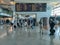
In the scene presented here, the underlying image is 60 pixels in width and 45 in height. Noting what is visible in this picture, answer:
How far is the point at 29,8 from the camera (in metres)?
24.0

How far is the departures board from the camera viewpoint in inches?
909

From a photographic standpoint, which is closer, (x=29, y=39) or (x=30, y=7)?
(x=29, y=39)

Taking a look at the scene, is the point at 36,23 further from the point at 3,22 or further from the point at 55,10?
the point at 3,22

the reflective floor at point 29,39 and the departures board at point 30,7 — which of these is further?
the departures board at point 30,7

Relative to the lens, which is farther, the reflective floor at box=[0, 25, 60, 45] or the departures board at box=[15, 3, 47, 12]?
the departures board at box=[15, 3, 47, 12]

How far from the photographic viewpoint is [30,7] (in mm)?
24078

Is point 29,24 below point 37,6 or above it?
below

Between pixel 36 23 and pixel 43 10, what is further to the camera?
pixel 36 23

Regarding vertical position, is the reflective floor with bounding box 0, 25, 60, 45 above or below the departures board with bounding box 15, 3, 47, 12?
below

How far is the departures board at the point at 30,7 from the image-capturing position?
75.7 ft

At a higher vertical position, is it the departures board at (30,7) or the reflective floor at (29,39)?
the departures board at (30,7)

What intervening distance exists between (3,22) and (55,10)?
11.5 m

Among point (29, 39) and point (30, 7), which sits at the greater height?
point (30, 7)

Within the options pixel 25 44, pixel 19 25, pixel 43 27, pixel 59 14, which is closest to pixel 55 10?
pixel 59 14
